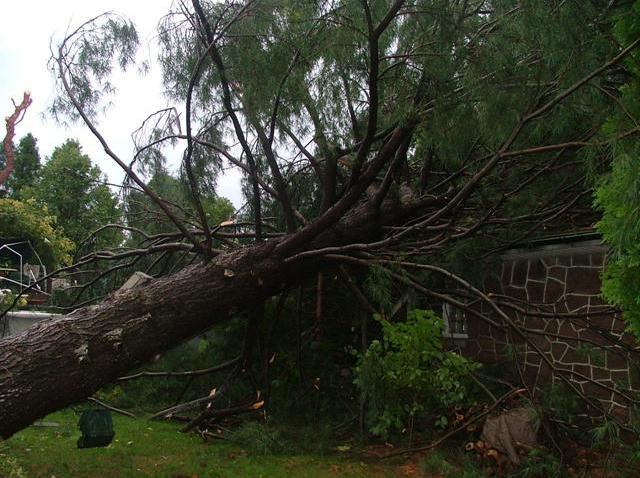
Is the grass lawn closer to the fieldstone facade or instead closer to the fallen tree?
the fallen tree

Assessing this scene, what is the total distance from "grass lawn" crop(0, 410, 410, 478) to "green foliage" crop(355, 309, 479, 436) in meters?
0.88

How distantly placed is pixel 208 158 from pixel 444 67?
88.9 inches

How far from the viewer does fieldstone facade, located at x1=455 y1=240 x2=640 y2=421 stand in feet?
20.5

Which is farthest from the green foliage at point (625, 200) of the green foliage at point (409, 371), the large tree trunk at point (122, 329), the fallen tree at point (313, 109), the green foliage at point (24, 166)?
the green foliage at point (24, 166)

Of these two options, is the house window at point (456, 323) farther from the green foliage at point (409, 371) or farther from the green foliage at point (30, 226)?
the green foliage at point (30, 226)

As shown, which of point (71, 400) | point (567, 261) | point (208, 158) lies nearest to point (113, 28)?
point (208, 158)

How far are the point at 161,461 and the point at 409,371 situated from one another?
2.75m

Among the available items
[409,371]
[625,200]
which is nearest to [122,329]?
[409,371]

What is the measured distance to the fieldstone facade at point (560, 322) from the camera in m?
6.26

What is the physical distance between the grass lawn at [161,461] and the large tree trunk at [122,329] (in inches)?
40.7

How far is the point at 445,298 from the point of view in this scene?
5020 millimetres

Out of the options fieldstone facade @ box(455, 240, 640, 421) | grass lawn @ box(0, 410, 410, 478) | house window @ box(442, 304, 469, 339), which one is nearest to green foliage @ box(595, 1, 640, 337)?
fieldstone facade @ box(455, 240, 640, 421)

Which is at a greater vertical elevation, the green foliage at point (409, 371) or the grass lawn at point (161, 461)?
the green foliage at point (409, 371)

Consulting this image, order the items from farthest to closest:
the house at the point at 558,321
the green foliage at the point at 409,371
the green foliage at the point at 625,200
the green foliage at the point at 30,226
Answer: the green foliage at the point at 30,226 < the house at the point at 558,321 < the green foliage at the point at 409,371 < the green foliage at the point at 625,200
